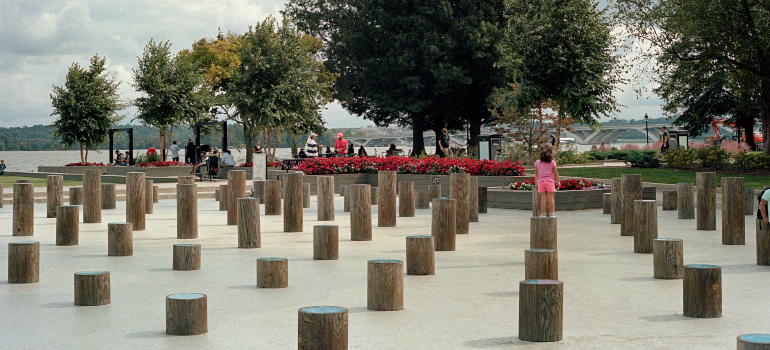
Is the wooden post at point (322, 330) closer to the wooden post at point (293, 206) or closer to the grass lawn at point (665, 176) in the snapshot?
the wooden post at point (293, 206)

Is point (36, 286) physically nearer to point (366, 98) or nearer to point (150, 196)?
point (150, 196)

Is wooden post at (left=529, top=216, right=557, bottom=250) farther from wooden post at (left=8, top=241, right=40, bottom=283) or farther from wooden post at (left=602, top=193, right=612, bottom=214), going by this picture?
wooden post at (left=602, top=193, right=612, bottom=214)

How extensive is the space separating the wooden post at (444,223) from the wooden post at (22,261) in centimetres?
521

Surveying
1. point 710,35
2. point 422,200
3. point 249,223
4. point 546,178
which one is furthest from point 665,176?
point 249,223

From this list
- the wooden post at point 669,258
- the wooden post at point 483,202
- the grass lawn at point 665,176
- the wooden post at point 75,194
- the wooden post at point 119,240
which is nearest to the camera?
the wooden post at point 669,258

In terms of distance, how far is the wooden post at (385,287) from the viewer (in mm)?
6668

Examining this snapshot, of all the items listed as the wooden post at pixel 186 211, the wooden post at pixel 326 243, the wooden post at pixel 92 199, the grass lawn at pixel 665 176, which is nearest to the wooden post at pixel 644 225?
the wooden post at pixel 326 243

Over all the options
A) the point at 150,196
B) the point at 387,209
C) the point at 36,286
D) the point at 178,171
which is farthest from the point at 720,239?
the point at 178,171

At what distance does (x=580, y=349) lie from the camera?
5.39 m

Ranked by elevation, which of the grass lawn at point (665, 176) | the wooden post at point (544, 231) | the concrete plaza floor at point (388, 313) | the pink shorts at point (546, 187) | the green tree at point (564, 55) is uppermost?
the green tree at point (564, 55)

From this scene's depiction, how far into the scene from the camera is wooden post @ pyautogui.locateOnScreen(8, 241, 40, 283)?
8.11m

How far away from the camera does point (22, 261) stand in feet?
26.7

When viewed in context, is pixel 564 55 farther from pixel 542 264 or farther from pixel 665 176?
pixel 542 264

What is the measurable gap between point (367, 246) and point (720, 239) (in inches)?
226
